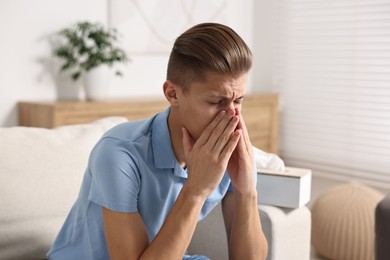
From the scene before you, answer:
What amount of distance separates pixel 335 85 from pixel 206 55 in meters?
2.79

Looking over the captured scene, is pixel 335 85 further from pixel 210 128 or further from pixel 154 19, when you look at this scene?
pixel 210 128

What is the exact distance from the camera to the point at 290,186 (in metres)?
1.91

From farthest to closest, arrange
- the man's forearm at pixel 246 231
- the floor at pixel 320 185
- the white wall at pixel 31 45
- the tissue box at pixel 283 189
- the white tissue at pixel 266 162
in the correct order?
the floor at pixel 320 185 → the white wall at pixel 31 45 → the white tissue at pixel 266 162 → the tissue box at pixel 283 189 → the man's forearm at pixel 246 231

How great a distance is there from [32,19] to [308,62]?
204 centimetres

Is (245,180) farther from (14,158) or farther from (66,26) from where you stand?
(66,26)

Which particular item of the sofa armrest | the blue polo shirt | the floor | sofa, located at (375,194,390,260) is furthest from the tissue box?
the floor

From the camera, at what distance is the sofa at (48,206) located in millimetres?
1780

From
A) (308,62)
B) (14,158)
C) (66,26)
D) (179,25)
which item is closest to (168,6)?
(179,25)

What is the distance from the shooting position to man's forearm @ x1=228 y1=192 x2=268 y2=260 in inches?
64.3

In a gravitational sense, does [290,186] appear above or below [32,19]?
below

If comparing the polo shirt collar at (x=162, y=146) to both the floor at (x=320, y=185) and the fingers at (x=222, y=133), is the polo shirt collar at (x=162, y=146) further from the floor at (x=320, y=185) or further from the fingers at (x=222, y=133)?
the floor at (x=320, y=185)

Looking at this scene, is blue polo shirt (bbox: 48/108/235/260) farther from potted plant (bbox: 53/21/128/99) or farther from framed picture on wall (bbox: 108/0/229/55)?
framed picture on wall (bbox: 108/0/229/55)

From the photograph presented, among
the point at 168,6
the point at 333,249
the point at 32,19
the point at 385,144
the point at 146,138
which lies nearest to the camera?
the point at 146,138

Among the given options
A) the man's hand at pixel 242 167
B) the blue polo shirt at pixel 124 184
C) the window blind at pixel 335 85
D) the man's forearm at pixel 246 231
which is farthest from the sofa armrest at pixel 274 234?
the window blind at pixel 335 85
